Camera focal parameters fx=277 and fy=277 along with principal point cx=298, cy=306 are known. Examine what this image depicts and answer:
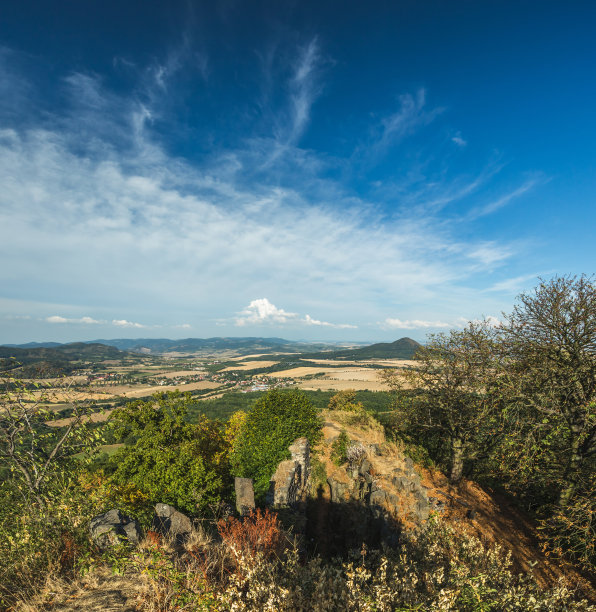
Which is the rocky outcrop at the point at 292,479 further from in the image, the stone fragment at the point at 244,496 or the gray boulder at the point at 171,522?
the gray boulder at the point at 171,522

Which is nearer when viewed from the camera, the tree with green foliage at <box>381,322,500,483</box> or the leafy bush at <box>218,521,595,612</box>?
the leafy bush at <box>218,521,595,612</box>

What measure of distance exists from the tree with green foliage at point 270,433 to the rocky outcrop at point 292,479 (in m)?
0.80

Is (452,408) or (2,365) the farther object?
(452,408)

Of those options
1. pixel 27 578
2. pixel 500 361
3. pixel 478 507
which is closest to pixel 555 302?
pixel 500 361

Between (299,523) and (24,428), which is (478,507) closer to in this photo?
(299,523)

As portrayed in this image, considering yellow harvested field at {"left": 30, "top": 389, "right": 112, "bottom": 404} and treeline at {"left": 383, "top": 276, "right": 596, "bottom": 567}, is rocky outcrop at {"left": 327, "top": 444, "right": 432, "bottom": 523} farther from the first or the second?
yellow harvested field at {"left": 30, "top": 389, "right": 112, "bottom": 404}

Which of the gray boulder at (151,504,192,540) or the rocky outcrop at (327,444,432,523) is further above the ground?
the gray boulder at (151,504,192,540)

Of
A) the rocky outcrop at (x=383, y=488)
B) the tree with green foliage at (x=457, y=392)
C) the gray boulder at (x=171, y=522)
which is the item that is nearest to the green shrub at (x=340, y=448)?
the rocky outcrop at (x=383, y=488)

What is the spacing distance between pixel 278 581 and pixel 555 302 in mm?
16298

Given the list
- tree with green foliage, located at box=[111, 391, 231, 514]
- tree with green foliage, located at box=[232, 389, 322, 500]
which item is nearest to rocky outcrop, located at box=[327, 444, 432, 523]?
tree with green foliage, located at box=[232, 389, 322, 500]

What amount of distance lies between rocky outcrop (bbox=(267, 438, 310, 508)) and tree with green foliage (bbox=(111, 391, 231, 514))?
14.3 feet

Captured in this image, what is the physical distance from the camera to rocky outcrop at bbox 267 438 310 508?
43.1 feet

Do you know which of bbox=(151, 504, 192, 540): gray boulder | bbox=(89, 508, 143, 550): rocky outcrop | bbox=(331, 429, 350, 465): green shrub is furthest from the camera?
bbox=(331, 429, 350, 465): green shrub

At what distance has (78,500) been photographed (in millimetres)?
7652
